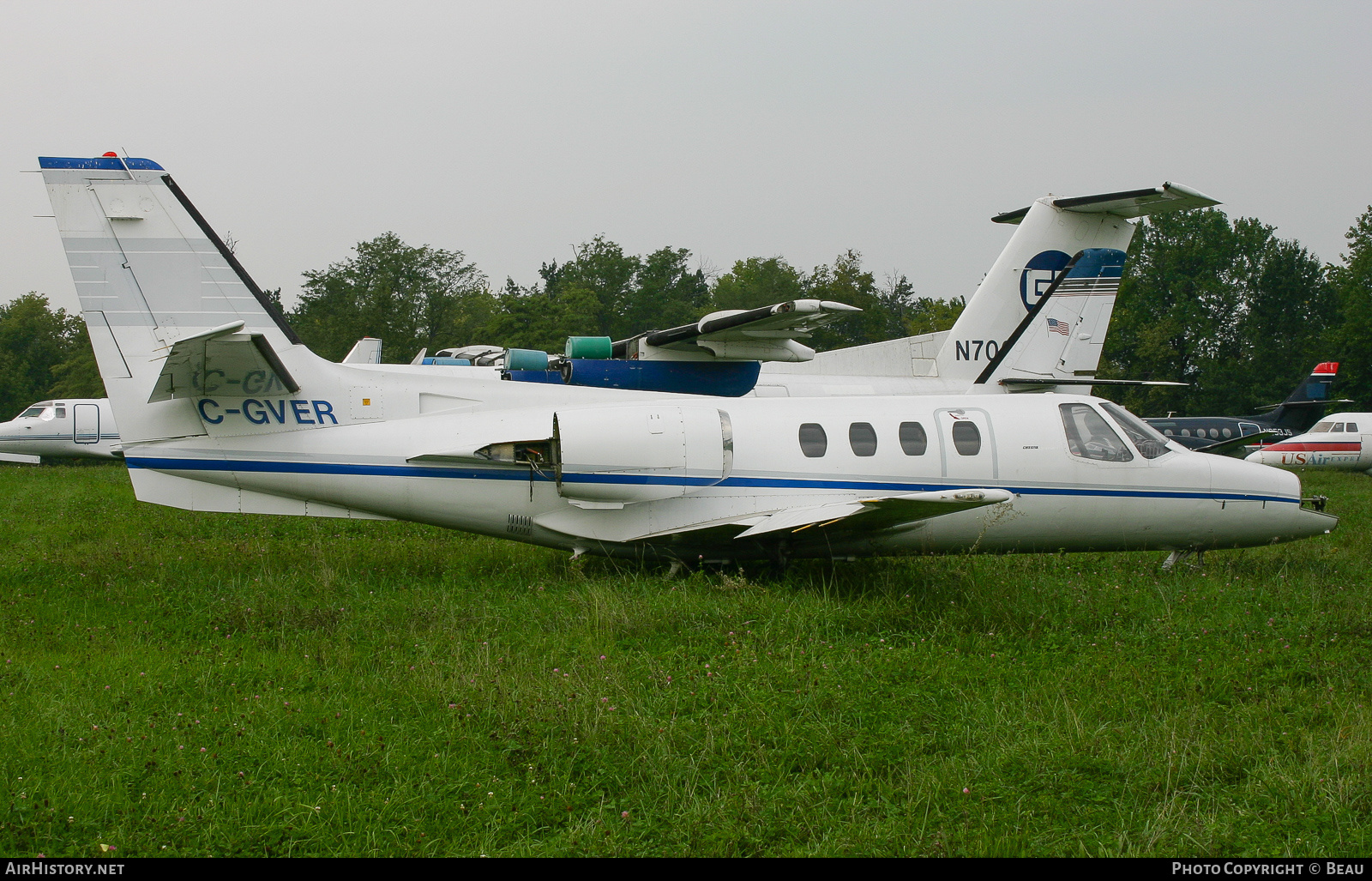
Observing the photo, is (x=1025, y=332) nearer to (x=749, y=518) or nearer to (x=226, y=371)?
(x=749, y=518)

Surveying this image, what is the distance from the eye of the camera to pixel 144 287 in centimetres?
914

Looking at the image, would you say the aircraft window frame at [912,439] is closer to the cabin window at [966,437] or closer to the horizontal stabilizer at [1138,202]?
the cabin window at [966,437]

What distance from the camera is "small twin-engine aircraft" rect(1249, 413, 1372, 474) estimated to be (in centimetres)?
2916

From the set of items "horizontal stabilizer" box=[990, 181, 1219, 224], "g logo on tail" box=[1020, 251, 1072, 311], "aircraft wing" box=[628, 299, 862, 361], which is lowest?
"aircraft wing" box=[628, 299, 862, 361]

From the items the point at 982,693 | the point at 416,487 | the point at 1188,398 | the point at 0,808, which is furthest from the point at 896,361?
the point at 1188,398

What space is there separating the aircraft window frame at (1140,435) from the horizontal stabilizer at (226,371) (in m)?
8.83

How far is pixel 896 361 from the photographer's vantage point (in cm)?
1512

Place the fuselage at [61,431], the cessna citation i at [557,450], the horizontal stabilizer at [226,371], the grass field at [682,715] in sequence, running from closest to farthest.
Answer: the grass field at [682,715] → the horizontal stabilizer at [226,371] → the cessna citation i at [557,450] → the fuselage at [61,431]

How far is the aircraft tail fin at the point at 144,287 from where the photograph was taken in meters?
9.02

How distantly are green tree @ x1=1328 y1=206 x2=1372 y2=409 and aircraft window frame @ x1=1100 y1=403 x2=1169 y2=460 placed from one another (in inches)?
2216

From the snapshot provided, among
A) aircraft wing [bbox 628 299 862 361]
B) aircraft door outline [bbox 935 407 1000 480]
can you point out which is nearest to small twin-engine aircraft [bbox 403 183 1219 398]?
aircraft wing [bbox 628 299 862 361]

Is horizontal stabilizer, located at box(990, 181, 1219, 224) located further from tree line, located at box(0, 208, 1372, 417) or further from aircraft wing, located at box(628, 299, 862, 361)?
tree line, located at box(0, 208, 1372, 417)

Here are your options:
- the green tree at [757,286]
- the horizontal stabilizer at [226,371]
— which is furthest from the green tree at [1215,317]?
the horizontal stabilizer at [226,371]

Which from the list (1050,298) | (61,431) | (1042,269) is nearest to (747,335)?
(1050,298)
